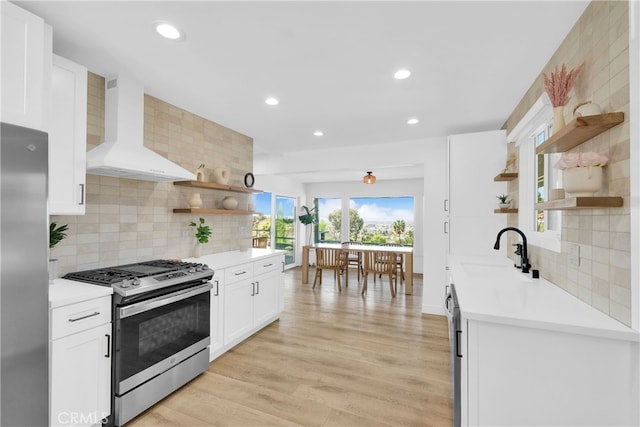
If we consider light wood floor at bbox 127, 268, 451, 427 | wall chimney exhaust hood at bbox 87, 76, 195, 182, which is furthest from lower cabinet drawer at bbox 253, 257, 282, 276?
wall chimney exhaust hood at bbox 87, 76, 195, 182

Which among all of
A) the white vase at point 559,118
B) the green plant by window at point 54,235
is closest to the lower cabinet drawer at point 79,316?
the green plant by window at point 54,235

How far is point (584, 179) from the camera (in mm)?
1356

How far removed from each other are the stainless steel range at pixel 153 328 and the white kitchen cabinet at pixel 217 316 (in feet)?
0.38

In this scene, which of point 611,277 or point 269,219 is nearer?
point 611,277

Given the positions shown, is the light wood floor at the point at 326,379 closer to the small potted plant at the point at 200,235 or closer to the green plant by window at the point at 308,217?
the small potted plant at the point at 200,235

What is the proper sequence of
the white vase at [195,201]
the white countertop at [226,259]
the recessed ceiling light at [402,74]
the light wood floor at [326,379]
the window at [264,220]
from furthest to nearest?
the window at [264,220] → the white vase at [195,201] → the white countertop at [226,259] → the recessed ceiling light at [402,74] → the light wood floor at [326,379]

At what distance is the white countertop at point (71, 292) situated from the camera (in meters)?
1.61

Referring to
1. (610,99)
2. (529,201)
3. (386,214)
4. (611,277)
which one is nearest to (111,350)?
(611,277)

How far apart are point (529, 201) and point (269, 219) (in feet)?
16.7

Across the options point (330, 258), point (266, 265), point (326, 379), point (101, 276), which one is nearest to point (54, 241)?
point (101, 276)

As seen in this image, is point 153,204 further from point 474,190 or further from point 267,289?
point 474,190

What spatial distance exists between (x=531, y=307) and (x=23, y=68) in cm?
285

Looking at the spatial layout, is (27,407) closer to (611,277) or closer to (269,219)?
(611,277)

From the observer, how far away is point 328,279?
253 inches
